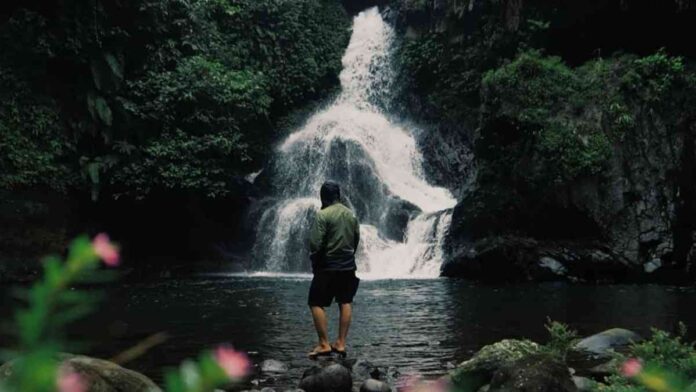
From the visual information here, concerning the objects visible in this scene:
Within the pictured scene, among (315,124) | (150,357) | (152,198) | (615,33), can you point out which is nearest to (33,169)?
(152,198)

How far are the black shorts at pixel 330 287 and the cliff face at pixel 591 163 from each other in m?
10.2

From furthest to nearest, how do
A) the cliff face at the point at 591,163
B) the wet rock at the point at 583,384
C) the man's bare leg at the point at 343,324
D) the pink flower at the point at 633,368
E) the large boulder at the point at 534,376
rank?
the cliff face at the point at 591,163 → the man's bare leg at the point at 343,324 → the wet rock at the point at 583,384 → the large boulder at the point at 534,376 → the pink flower at the point at 633,368

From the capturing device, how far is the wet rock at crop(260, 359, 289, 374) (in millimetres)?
6215

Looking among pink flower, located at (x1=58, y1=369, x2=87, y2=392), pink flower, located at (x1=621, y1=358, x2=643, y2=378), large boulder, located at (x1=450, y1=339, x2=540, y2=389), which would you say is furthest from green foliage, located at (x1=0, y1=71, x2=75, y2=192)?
pink flower, located at (x1=58, y1=369, x2=87, y2=392)

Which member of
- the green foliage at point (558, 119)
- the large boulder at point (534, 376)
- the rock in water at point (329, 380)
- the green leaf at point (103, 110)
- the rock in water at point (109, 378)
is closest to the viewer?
the rock in water at point (109, 378)

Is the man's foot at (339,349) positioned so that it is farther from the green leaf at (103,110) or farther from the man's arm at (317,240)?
the green leaf at (103,110)

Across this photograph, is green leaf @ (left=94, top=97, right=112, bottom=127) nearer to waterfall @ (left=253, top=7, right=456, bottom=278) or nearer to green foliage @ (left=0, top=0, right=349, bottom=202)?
green foliage @ (left=0, top=0, right=349, bottom=202)

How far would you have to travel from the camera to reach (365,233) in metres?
20.4

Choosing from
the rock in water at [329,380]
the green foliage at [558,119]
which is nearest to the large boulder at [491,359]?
the rock in water at [329,380]

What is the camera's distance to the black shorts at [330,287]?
22.5 feet

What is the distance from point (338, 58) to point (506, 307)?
19530 millimetres

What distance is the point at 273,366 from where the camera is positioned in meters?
6.32

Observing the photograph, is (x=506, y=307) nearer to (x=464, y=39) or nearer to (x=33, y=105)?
(x=33, y=105)

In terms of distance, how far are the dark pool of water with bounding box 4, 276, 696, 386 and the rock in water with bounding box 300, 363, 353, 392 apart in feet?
0.92
